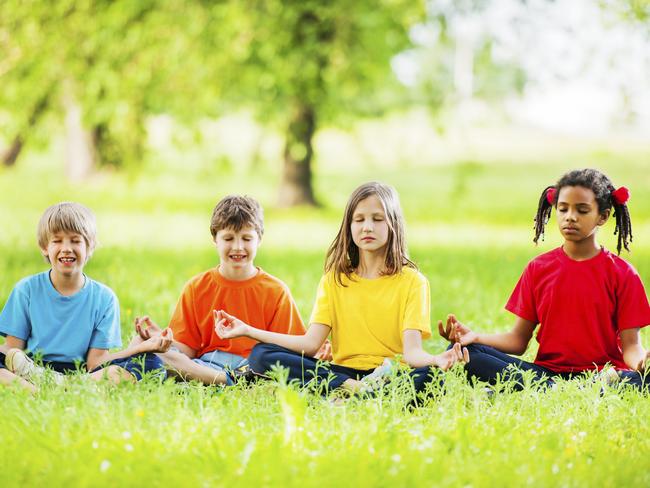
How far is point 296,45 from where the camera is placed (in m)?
13.8

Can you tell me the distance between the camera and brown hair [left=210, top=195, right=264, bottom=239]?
17.7ft

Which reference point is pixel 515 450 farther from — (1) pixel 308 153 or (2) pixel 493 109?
(2) pixel 493 109

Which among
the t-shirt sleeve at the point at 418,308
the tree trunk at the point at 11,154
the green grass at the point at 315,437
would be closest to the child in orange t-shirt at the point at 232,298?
the green grass at the point at 315,437

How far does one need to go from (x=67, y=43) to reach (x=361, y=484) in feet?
32.1

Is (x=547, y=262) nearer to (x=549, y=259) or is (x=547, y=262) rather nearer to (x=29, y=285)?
(x=549, y=259)

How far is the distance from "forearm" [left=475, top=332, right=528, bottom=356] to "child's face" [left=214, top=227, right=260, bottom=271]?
4.55 ft

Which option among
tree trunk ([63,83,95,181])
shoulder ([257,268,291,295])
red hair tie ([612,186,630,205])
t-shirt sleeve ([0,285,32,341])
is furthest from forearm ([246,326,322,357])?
tree trunk ([63,83,95,181])

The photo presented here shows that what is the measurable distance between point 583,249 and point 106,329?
2579 millimetres

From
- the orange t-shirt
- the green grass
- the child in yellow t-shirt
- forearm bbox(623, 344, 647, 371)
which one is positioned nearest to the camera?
the green grass

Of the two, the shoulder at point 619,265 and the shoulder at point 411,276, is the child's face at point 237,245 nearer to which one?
the shoulder at point 411,276

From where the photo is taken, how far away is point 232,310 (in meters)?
5.57

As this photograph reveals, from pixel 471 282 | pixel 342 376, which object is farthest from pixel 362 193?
pixel 471 282

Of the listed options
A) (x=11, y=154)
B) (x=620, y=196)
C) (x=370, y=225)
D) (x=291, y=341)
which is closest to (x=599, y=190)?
(x=620, y=196)

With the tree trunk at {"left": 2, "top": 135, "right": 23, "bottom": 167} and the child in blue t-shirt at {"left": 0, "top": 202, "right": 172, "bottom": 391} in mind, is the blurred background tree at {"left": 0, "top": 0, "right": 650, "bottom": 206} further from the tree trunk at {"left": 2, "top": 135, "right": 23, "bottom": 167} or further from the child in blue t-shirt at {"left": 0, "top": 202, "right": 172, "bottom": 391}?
the tree trunk at {"left": 2, "top": 135, "right": 23, "bottom": 167}
